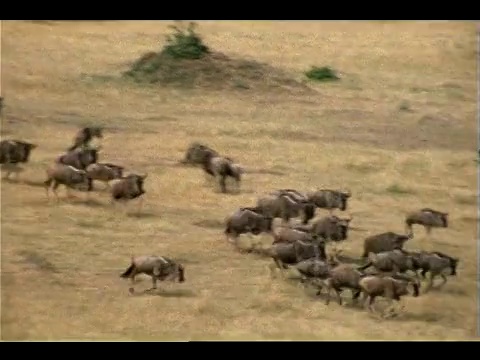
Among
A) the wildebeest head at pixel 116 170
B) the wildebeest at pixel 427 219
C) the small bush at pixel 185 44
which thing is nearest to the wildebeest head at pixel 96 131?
the wildebeest head at pixel 116 170

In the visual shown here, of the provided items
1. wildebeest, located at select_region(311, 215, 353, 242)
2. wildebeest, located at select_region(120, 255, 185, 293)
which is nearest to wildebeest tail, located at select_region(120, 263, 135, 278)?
wildebeest, located at select_region(120, 255, 185, 293)

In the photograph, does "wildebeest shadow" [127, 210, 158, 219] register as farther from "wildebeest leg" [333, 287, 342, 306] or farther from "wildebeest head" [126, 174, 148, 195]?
"wildebeest leg" [333, 287, 342, 306]

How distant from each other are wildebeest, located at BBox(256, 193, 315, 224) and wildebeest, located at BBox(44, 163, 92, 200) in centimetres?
59

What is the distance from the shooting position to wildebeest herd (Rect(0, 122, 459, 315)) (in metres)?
2.71

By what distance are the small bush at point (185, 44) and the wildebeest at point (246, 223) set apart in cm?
56

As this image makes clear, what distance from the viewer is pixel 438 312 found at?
8.91 feet

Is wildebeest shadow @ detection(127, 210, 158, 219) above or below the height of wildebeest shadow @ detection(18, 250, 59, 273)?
above

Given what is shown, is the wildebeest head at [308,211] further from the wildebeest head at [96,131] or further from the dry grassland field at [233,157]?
the wildebeest head at [96,131]

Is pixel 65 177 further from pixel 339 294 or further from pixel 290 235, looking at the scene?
pixel 339 294

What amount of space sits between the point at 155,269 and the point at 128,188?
0.29 meters

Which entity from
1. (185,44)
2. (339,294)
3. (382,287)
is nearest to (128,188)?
(185,44)
